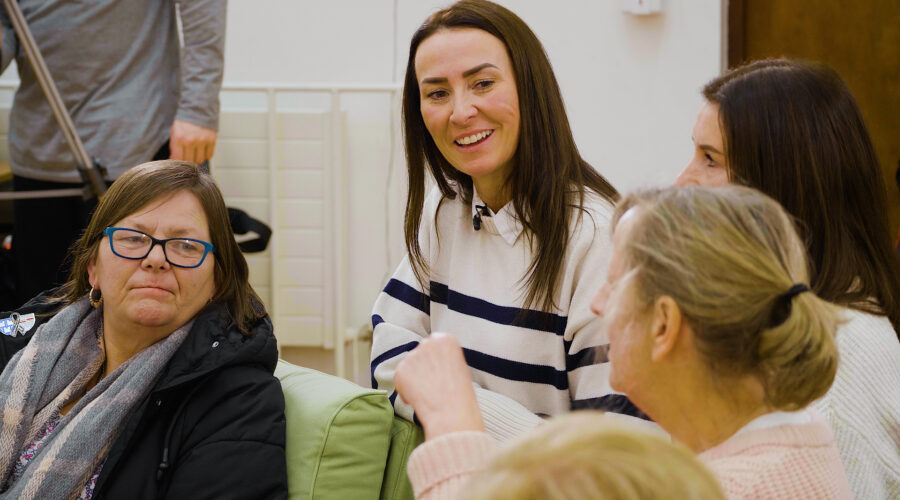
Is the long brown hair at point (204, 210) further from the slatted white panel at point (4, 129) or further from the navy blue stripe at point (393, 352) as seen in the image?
the slatted white panel at point (4, 129)

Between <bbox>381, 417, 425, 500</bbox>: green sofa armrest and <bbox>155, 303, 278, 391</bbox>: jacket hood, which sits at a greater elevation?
<bbox>155, 303, 278, 391</bbox>: jacket hood

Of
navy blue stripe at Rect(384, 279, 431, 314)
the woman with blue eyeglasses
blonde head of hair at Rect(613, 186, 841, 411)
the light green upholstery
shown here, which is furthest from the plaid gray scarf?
blonde head of hair at Rect(613, 186, 841, 411)

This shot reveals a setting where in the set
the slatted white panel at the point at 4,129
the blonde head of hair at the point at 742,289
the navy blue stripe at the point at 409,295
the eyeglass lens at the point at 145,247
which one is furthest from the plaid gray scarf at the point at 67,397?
the slatted white panel at the point at 4,129

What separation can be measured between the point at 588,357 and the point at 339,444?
1.30 feet

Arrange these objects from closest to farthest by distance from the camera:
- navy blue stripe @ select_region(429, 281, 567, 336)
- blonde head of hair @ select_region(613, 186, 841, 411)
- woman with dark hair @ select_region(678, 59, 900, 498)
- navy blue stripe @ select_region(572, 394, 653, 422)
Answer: blonde head of hair @ select_region(613, 186, 841, 411) → woman with dark hair @ select_region(678, 59, 900, 498) → navy blue stripe @ select_region(572, 394, 653, 422) → navy blue stripe @ select_region(429, 281, 567, 336)

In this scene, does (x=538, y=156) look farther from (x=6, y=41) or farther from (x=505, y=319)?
(x=6, y=41)

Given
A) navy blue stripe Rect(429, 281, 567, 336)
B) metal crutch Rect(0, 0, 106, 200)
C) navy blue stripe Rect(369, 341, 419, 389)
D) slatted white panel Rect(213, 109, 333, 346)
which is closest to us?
navy blue stripe Rect(429, 281, 567, 336)

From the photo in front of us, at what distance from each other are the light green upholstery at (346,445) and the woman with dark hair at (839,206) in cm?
64

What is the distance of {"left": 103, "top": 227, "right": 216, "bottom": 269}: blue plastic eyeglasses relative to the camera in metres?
1.62

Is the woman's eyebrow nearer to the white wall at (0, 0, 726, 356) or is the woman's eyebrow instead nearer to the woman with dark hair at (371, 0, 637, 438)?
the woman with dark hair at (371, 0, 637, 438)

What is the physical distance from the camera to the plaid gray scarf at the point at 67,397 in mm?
1476

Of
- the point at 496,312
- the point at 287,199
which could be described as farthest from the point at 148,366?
the point at 287,199

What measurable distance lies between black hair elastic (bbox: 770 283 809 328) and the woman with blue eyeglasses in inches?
32.2

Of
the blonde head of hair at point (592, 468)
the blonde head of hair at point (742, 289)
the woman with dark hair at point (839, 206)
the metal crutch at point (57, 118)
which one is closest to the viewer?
the blonde head of hair at point (592, 468)
